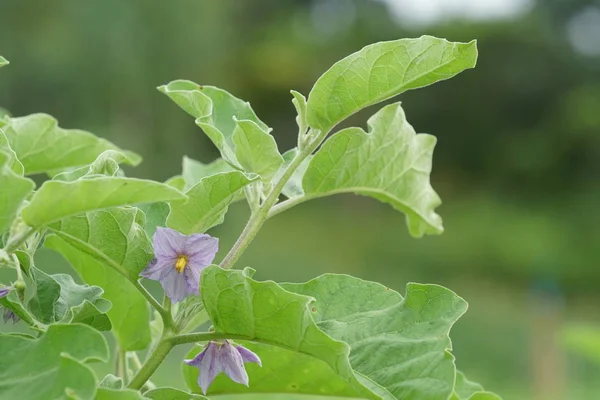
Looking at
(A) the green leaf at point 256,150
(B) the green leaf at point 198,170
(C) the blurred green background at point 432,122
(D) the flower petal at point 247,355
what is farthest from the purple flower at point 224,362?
(C) the blurred green background at point 432,122

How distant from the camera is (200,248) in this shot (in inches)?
19.8

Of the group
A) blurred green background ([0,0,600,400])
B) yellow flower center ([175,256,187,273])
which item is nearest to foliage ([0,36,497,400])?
yellow flower center ([175,256,187,273])

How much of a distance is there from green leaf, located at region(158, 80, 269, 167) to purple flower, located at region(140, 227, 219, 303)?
7cm

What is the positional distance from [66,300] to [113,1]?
27.4 ft

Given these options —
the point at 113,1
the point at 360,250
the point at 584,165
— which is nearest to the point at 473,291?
the point at 360,250

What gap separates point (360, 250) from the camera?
10.3 metres

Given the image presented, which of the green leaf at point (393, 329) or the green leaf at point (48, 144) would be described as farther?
the green leaf at point (48, 144)

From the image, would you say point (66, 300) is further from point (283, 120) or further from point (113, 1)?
point (283, 120)

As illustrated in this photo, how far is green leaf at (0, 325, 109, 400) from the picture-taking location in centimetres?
39

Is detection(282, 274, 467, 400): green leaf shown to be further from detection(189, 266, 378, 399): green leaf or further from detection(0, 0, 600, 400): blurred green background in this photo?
detection(0, 0, 600, 400): blurred green background

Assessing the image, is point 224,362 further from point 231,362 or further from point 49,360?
point 49,360

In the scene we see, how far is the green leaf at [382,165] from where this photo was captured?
22.8 inches

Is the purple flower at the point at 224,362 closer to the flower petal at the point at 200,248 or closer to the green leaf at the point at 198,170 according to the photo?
the flower petal at the point at 200,248

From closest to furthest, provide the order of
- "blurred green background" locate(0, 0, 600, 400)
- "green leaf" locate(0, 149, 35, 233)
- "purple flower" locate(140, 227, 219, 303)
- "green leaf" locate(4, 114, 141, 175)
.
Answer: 1. "green leaf" locate(0, 149, 35, 233)
2. "purple flower" locate(140, 227, 219, 303)
3. "green leaf" locate(4, 114, 141, 175)
4. "blurred green background" locate(0, 0, 600, 400)
